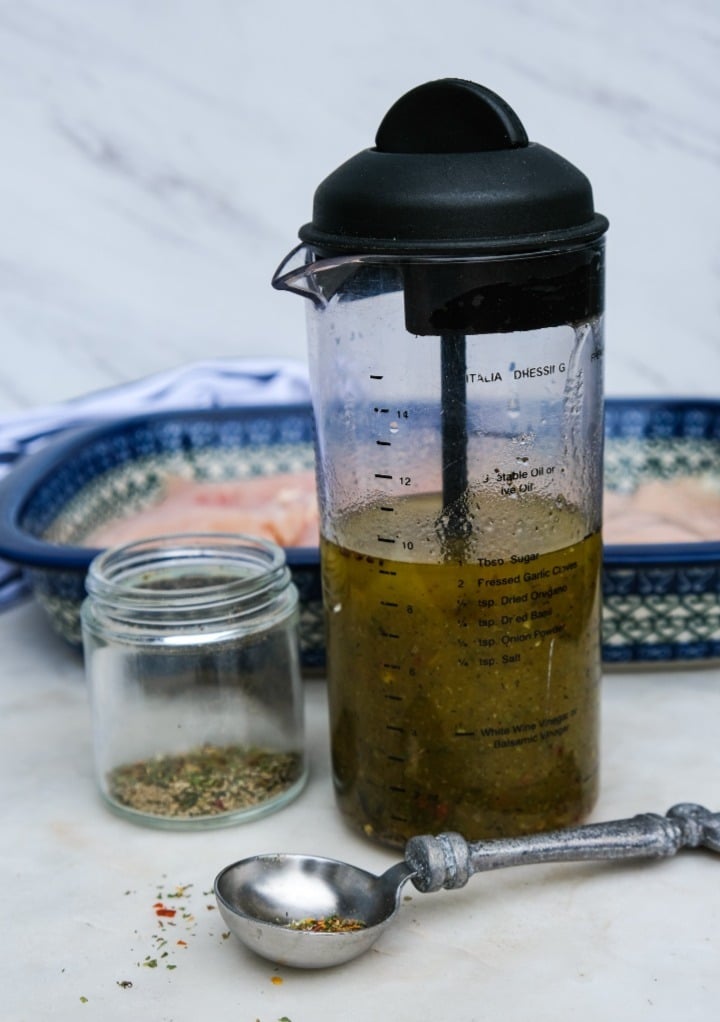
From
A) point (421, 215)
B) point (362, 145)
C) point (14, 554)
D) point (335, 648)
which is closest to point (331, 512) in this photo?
point (335, 648)

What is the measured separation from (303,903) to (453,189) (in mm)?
376

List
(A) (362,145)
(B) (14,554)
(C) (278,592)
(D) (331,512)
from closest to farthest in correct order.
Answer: (D) (331,512) < (C) (278,592) < (B) (14,554) < (A) (362,145)

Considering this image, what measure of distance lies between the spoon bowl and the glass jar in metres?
0.11

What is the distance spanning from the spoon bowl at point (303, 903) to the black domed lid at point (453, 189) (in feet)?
1.08

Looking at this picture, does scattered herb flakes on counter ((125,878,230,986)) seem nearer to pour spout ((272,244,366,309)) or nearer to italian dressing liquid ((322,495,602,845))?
italian dressing liquid ((322,495,602,845))

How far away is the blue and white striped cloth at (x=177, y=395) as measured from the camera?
1504 mm

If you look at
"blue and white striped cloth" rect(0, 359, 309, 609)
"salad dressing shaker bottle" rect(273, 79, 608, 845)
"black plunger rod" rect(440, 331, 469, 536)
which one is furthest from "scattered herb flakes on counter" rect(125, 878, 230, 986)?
"blue and white striped cloth" rect(0, 359, 309, 609)

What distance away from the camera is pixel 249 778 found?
0.89m

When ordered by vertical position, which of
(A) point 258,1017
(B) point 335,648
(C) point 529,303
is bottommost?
(A) point 258,1017

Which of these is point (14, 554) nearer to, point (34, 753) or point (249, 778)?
point (34, 753)

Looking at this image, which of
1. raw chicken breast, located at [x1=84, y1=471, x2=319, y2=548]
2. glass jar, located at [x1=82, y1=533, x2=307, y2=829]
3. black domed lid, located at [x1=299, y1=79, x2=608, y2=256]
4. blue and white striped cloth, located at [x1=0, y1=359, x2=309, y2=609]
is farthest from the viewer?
blue and white striped cloth, located at [x1=0, y1=359, x2=309, y2=609]

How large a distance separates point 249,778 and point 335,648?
125 mm

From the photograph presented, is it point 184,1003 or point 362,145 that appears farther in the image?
point 362,145

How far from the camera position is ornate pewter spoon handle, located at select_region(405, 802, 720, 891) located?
74cm
